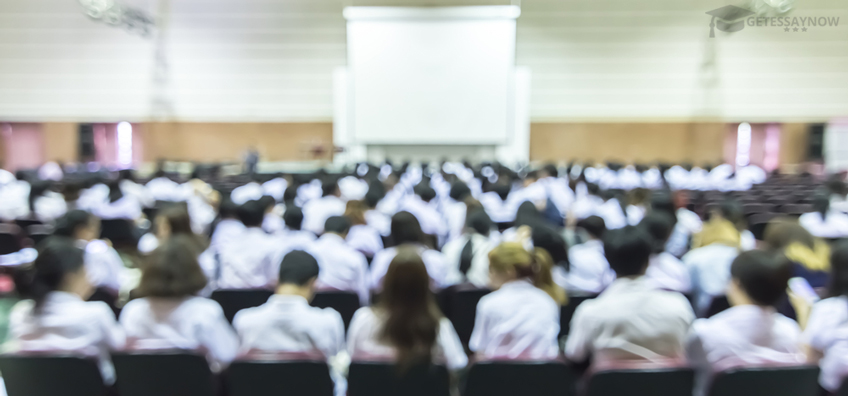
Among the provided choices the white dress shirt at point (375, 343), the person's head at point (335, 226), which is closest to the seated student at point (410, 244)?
the person's head at point (335, 226)

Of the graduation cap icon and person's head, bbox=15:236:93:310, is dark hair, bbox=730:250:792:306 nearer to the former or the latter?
person's head, bbox=15:236:93:310

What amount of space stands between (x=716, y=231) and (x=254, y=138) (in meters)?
16.0

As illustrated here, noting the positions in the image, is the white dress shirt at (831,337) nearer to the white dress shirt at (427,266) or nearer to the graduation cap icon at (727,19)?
the white dress shirt at (427,266)

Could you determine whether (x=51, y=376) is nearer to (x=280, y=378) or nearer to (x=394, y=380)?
(x=280, y=378)

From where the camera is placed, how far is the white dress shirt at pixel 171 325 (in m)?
2.36

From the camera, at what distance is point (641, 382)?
2.04 metres

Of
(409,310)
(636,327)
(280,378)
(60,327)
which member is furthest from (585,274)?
(60,327)

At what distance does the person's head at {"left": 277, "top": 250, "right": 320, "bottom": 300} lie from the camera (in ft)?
8.23

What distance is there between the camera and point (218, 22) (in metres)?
17.4

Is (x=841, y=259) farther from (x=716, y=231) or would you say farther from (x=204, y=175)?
(x=204, y=175)

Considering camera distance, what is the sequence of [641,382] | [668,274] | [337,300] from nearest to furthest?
[641,382]
[337,300]
[668,274]

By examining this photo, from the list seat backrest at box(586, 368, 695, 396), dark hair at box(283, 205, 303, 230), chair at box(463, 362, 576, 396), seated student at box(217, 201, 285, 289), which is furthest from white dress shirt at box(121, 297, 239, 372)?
dark hair at box(283, 205, 303, 230)

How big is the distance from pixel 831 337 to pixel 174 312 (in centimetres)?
285

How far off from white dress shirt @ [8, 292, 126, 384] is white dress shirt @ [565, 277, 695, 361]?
2.11 metres
